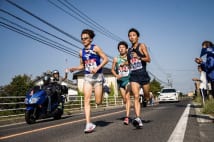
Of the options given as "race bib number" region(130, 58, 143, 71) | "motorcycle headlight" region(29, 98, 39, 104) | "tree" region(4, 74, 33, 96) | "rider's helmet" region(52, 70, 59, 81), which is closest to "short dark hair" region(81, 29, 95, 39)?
"race bib number" region(130, 58, 143, 71)

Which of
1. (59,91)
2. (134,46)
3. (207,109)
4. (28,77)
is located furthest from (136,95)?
(28,77)

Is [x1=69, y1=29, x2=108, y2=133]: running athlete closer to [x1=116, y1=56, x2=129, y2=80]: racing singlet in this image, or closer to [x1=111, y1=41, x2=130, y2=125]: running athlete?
[x1=111, y1=41, x2=130, y2=125]: running athlete

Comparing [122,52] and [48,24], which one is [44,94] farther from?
[48,24]

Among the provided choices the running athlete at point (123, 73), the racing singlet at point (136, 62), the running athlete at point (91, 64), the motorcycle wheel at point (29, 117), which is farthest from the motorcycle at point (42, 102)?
the racing singlet at point (136, 62)

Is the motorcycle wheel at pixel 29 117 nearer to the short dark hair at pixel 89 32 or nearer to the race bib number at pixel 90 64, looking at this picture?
the race bib number at pixel 90 64

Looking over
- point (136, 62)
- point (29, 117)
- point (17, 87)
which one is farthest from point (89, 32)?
point (17, 87)

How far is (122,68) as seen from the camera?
24.5 ft

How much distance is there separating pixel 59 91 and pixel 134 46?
198 inches

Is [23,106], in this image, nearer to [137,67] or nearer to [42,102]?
[42,102]

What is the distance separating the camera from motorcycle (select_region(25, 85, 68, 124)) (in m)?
9.48

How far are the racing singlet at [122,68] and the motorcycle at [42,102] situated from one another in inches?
129

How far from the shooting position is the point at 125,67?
24.5 feet

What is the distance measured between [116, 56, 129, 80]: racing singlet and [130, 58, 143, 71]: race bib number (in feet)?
3.35

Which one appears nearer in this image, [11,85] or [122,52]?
[122,52]
